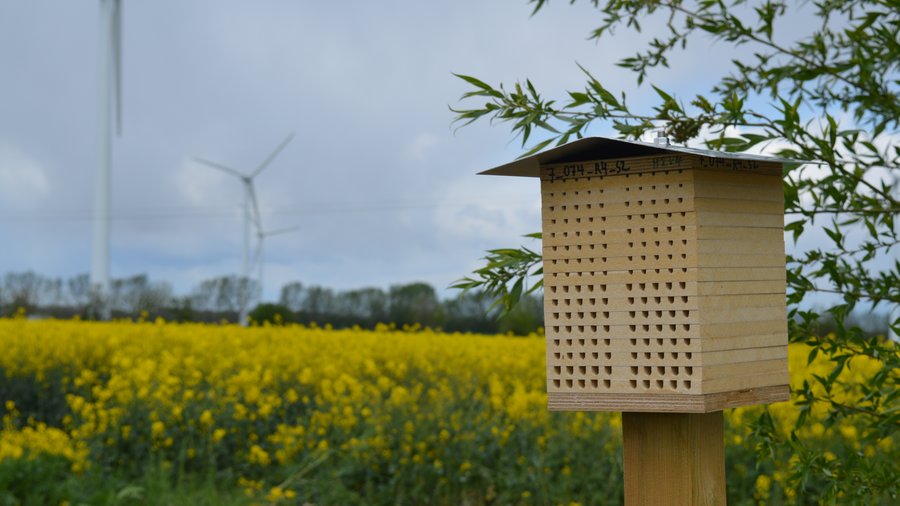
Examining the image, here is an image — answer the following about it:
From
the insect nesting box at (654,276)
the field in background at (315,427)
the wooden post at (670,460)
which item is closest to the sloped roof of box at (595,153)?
the insect nesting box at (654,276)

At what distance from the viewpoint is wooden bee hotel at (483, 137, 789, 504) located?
2.03 meters

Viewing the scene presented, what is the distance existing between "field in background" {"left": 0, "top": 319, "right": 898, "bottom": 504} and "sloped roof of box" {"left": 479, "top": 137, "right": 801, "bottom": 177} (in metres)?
2.36

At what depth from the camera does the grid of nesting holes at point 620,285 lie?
6.68 ft

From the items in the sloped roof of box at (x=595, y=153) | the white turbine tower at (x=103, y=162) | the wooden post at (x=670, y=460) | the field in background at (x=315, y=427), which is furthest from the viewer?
the white turbine tower at (x=103, y=162)

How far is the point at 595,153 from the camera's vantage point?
7.04 feet

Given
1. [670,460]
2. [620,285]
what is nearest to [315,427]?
[670,460]

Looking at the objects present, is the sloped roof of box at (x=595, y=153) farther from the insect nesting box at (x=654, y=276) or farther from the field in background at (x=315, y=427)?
the field in background at (x=315, y=427)

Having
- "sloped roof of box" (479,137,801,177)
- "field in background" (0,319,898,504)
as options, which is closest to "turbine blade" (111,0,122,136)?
"field in background" (0,319,898,504)

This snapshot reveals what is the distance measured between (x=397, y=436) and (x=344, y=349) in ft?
7.74

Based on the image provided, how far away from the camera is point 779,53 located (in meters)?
2.99

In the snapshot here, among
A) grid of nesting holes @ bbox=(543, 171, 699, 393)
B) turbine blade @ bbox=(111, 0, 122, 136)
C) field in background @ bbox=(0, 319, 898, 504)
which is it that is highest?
turbine blade @ bbox=(111, 0, 122, 136)

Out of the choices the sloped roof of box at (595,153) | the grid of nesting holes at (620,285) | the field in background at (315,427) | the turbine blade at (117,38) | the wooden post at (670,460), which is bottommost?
the field in background at (315,427)

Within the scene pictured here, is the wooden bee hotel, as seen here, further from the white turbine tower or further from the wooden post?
the white turbine tower

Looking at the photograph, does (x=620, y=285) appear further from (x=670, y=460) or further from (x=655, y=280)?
(x=670, y=460)
